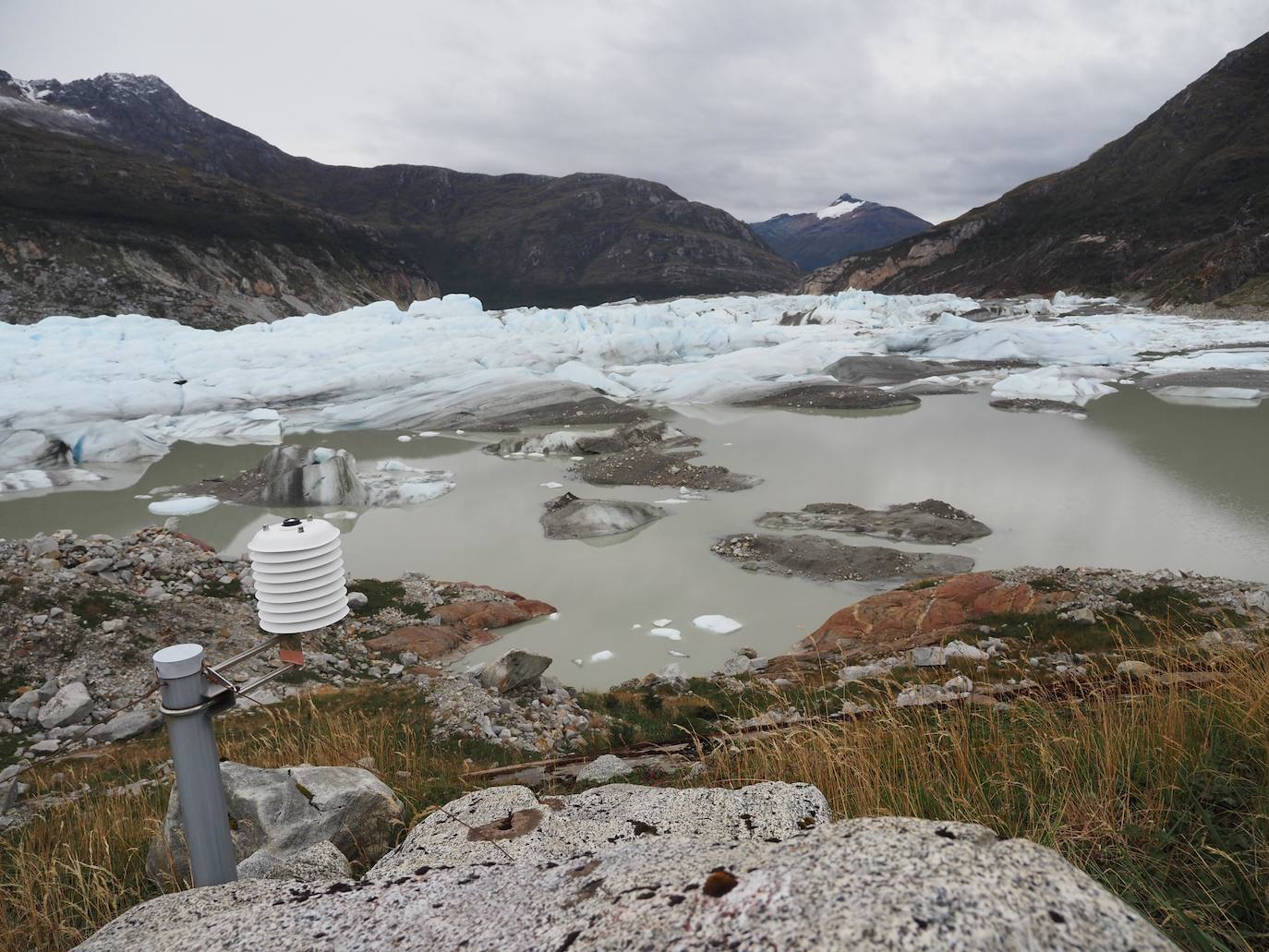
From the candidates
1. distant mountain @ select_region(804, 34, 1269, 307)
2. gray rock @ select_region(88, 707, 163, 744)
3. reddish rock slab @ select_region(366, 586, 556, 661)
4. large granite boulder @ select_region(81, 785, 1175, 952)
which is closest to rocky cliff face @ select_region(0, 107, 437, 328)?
reddish rock slab @ select_region(366, 586, 556, 661)

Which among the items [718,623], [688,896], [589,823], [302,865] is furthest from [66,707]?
[688,896]

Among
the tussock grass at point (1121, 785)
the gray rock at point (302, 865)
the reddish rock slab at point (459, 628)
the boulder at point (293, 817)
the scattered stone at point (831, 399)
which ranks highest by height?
the tussock grass at point (1121, 785)

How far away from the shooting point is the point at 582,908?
1.29 meters

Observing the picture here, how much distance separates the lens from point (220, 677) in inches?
75.4

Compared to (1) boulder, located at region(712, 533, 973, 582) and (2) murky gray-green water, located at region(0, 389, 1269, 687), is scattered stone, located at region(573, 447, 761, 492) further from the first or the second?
(1) boulder, located at region(712, 533, 973, 582)

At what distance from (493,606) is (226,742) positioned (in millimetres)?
4612

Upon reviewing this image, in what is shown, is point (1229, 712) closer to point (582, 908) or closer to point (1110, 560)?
point (582, 908)

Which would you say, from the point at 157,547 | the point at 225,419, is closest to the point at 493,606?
the point at 157,547

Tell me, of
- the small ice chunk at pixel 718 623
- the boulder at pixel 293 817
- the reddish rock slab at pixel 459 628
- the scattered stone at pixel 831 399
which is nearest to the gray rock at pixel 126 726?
the reddish rock slab at pixel 459 628

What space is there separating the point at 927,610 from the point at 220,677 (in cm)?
743

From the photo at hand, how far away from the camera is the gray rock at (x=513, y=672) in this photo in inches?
248

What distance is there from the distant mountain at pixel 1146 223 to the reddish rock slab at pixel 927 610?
4955cm

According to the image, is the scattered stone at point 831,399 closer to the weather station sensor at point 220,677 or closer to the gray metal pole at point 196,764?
the weather station sensor at point 220,677

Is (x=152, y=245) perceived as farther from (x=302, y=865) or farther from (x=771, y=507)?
(x=302, y=865)
